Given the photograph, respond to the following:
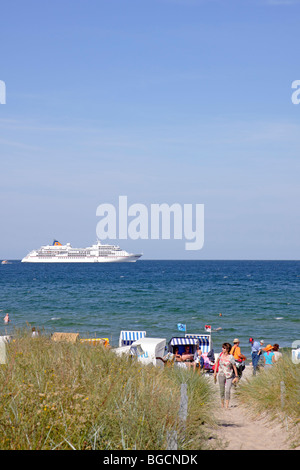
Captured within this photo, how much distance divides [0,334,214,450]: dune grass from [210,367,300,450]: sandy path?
49cm

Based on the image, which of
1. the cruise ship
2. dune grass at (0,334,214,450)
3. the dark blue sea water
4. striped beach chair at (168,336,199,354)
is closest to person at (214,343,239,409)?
dune grass at (0,334,214,450)

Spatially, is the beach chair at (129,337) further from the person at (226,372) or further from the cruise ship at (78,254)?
the cruise ship at (78,254)

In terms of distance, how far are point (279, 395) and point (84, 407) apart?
15.4 feet

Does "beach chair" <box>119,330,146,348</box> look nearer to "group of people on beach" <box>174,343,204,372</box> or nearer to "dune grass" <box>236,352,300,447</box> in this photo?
"group of people on beach" <box>174,343,204,372</box>

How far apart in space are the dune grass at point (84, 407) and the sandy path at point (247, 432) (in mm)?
489

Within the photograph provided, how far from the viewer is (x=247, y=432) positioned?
905 cm

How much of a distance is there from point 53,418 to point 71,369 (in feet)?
4.75

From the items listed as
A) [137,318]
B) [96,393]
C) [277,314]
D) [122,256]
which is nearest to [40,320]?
[137,318]

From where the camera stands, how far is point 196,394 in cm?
967

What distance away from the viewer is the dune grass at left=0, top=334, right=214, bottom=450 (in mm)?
5910

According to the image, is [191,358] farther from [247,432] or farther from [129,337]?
[247,432]

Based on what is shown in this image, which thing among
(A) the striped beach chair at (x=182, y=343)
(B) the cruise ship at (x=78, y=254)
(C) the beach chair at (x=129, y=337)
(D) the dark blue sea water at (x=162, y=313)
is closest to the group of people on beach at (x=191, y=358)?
(A) the striped beach chair at (x=182, y=343)

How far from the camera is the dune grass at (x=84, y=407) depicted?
19.4ft

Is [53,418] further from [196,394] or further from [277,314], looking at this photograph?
[277,314]
